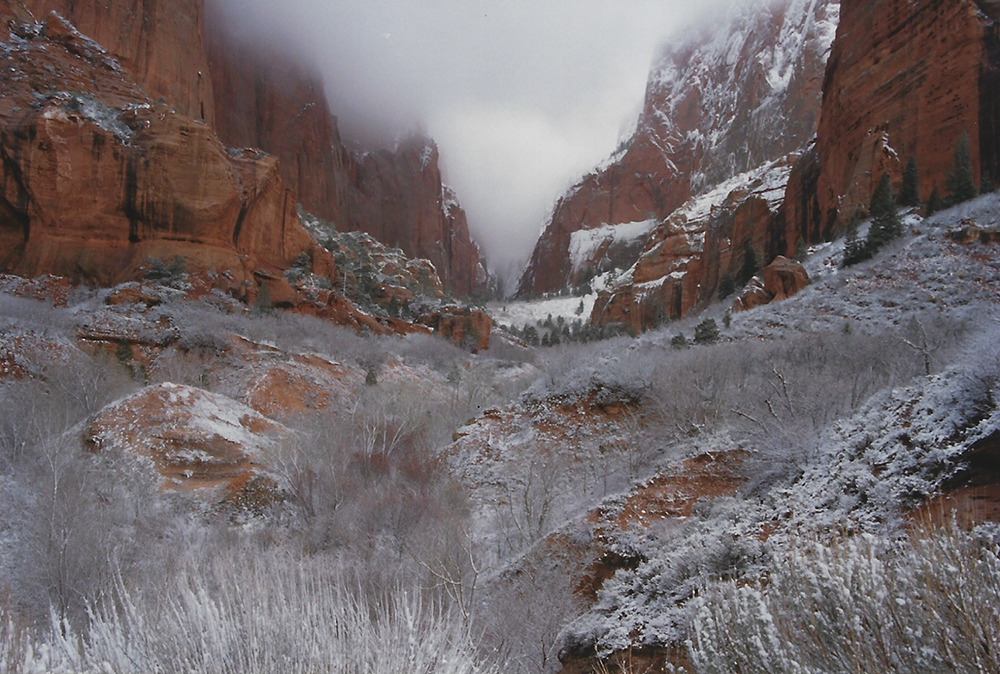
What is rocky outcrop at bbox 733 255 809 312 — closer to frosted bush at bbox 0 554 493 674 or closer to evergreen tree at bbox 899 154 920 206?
evergreen tree at bbox 899 154 920 206

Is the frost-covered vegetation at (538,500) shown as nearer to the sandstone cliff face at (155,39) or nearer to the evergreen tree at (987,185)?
the evergreen tree at (987,185)

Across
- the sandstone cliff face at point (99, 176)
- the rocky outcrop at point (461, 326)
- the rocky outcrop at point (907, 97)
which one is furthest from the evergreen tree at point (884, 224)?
the sandstone cliff face at point (99, 176)

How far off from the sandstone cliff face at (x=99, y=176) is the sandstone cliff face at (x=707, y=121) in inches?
3712

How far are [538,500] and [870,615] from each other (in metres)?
16.9

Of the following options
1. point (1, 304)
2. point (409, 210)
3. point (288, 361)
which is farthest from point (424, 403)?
point (409, 210)

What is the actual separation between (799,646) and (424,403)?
3363 centimetres

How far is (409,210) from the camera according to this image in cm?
12012

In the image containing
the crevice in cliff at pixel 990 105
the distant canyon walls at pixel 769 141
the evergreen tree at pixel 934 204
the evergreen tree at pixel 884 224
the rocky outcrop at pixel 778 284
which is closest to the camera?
the evergreen tree at pixel 884 224

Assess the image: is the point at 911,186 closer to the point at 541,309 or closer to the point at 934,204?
the point at 934,204

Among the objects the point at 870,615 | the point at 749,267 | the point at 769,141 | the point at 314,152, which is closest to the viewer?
the point at 870,615

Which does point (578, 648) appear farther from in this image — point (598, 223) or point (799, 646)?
point (598, 223)

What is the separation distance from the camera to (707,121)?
146 metres

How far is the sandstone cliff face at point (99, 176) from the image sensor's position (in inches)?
1606

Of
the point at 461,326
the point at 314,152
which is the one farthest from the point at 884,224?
the point at 314,152
